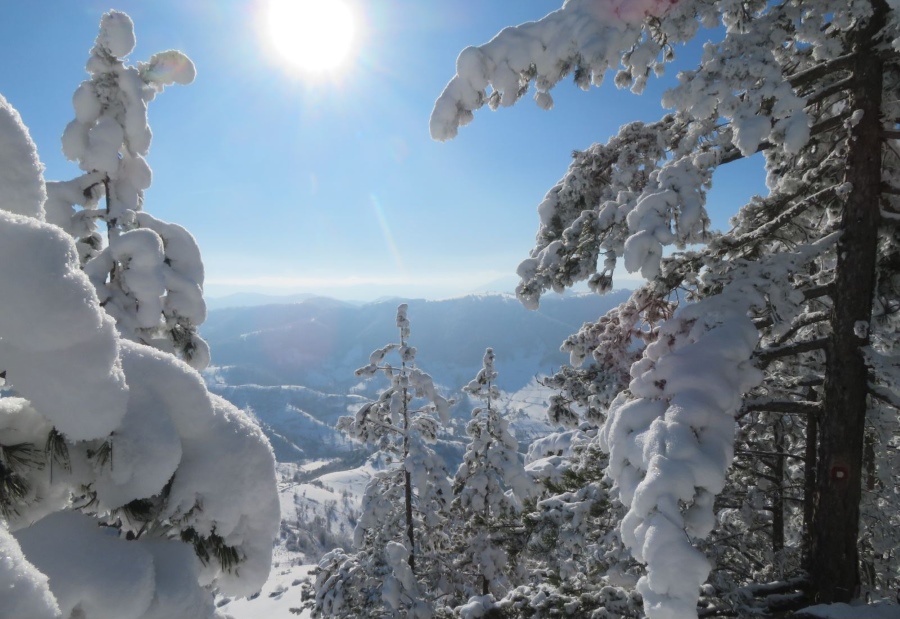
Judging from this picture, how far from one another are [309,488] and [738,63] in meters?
191

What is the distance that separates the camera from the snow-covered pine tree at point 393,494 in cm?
1202

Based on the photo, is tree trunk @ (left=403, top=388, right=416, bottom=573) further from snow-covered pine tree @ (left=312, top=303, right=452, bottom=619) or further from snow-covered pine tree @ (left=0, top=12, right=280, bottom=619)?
snow-covered pine tree @ (left=0, top=12, right=280, bottom=619)

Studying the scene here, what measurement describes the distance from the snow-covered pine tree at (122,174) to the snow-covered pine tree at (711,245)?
4.41 meters

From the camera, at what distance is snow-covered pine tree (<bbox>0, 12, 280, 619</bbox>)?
1.74 m

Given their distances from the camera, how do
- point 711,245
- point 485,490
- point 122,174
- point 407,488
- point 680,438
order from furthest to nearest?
point 485,490 → point 407,488 → point 122,174 → point 711,245 → point 680,438

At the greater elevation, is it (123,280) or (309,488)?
(123,280)

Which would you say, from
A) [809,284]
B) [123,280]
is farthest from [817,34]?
[123,280]

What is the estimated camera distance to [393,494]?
43.8ft

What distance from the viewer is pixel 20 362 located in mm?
1745

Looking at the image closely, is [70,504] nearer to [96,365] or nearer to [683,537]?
[96,365]

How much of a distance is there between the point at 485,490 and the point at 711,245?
478 inches

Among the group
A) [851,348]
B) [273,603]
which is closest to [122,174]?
[851,348]

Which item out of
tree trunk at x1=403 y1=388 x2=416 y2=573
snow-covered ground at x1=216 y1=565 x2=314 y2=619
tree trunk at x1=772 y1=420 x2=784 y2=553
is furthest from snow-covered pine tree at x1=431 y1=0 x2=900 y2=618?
snow-covered ground at x1=216 y1=565 x2=314 y2=619

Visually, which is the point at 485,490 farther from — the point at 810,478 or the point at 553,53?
the point at 553,53
